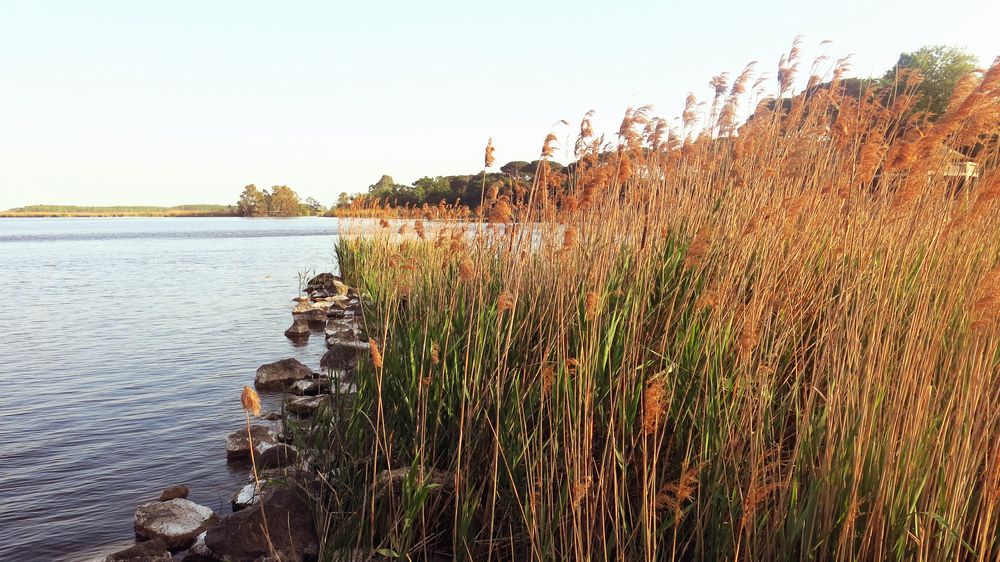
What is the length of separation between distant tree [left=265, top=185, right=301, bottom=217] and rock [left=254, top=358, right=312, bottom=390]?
99.5m

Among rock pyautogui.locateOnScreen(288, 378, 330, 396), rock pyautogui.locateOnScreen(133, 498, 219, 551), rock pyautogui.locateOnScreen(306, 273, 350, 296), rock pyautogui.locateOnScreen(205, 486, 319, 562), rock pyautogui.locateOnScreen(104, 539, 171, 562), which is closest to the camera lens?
rock pyautogui.locateOnScreen(205, 486, 319, 562)

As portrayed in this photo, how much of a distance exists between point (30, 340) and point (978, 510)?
12699 mm

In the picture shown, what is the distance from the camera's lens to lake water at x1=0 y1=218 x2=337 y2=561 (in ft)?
15.5

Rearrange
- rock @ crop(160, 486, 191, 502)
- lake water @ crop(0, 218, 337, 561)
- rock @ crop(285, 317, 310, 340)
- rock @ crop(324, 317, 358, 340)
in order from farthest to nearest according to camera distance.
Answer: rock @ crop(285, 317, 310, 340), rock @ crop(324, 317, 358, 340), lake water @ crop(0, 218, 337, 561), rock @ crop(160, 486, 191, 502)

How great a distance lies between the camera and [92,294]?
1609 cm

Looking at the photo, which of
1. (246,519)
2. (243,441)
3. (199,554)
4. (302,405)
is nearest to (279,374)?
(302,405)

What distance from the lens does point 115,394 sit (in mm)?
7484

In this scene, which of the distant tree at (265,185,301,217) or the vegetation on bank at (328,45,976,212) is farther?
the distant tree at (265,185,301,217)

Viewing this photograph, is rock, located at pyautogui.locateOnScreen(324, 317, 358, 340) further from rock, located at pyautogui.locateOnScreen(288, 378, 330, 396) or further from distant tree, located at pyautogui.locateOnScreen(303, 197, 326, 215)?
distant tree, located at pyautogui.locateOnScreen(303, 197, 326, 215)

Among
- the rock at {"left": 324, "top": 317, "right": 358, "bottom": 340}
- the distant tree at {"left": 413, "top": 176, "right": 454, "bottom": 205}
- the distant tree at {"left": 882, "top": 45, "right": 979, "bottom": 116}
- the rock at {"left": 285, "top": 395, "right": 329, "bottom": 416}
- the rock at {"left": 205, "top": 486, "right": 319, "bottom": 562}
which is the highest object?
the distant tree at {"left": 882, "top": 45, "right": 979, "bottom": 116}

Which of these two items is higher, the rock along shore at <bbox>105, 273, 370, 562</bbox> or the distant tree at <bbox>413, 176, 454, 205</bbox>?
the distant tree at <bbox>413, 176, 454, 205</bbox>

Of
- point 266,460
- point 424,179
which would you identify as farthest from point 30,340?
point 424,179

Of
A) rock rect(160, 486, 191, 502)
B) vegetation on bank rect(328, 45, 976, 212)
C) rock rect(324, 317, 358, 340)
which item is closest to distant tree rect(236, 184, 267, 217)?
vegetation on bank rect(328, 45, 976, 212)

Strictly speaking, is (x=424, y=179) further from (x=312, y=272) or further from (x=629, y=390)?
(x=629, y=390)
